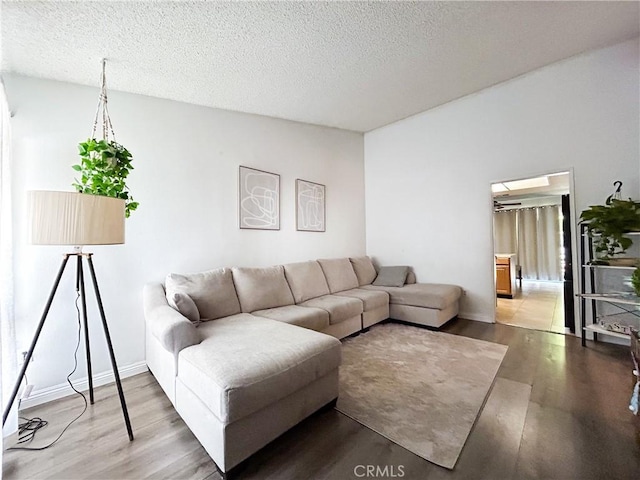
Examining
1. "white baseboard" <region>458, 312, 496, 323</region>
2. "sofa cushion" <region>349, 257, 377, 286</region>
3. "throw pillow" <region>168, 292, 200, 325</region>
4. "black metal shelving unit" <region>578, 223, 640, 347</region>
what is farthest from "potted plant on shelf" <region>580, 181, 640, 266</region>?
"throw pillow" <region>168, 292, 200, 325</region>

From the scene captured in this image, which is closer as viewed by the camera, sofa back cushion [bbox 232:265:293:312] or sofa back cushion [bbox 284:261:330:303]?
sofa back cushion [bbox 232:265:293:312]

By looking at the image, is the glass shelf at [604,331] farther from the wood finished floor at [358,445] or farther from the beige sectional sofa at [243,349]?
the beige sectional sofa at [243,349]

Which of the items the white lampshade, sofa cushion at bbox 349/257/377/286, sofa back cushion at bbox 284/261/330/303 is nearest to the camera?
the white lampshade

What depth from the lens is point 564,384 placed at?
2.08 metres

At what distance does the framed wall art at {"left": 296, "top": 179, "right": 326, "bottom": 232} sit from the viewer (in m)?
3.89

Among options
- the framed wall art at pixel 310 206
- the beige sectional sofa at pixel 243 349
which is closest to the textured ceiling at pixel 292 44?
the framed wall art at pixel 310 206

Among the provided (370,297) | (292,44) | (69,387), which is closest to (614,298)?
(370,297)

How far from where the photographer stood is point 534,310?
4.33 metres

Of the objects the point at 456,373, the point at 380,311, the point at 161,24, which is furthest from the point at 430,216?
the point at 161,24

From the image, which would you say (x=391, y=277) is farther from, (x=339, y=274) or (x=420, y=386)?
(x=420, y=386)

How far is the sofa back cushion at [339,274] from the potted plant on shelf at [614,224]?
8.97 ft

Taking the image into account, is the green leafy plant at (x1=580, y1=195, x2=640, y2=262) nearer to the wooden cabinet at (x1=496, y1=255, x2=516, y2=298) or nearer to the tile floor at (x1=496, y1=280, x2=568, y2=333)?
the tile floor at (x1=496, y1=280, x2=568, y2=333)

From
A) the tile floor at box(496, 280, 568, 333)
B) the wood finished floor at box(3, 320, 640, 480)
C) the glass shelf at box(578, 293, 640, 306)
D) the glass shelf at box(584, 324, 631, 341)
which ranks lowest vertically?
the wood finished floor at box(3, 320, 640, 480)

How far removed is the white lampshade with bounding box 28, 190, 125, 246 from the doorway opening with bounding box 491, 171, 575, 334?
15.1 ft
